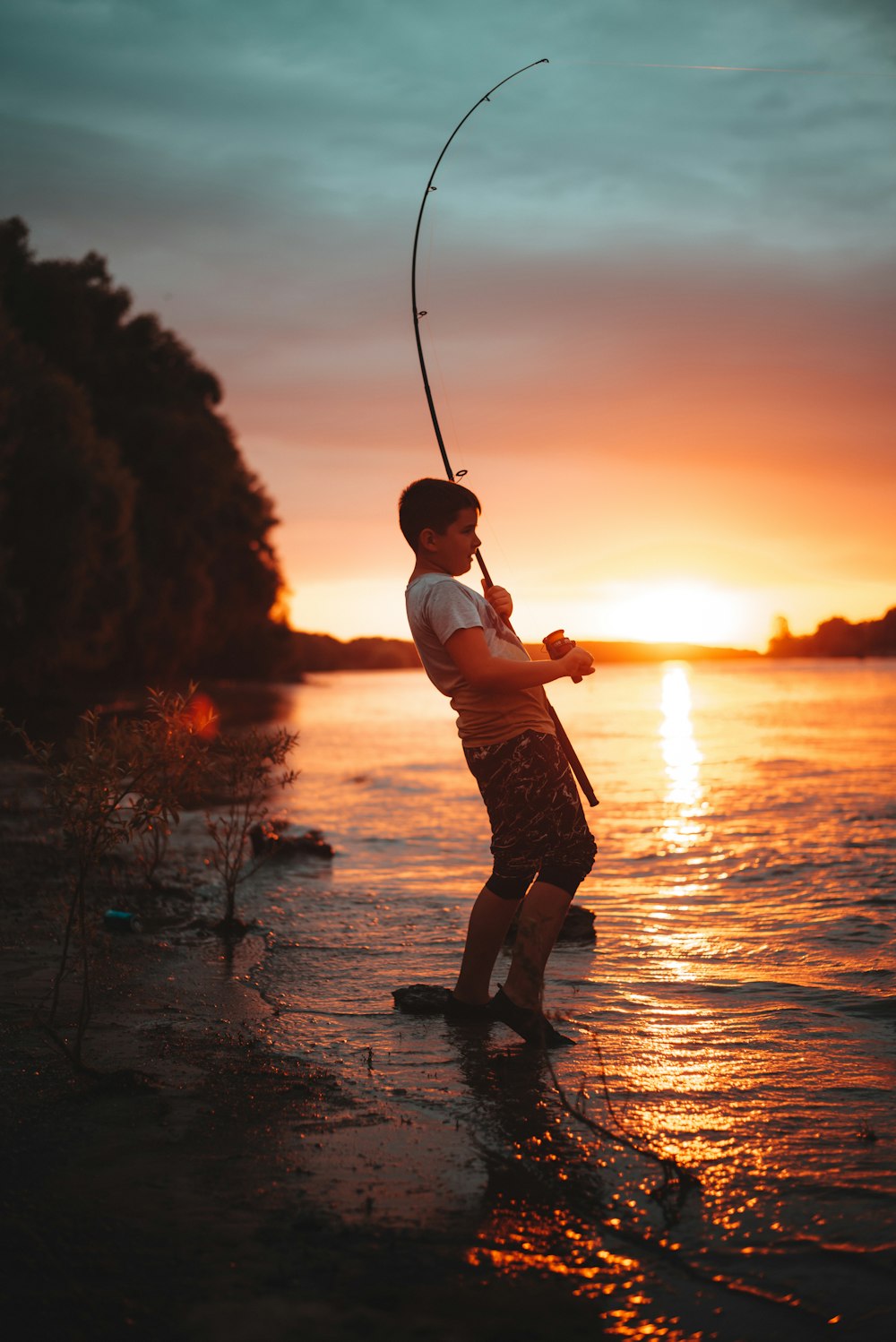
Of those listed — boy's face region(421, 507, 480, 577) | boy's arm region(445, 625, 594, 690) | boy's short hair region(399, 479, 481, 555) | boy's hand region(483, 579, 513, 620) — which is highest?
boy's short hair region(399, 479, 481, 555)

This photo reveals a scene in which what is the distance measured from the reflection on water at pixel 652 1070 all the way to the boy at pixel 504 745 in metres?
0.39

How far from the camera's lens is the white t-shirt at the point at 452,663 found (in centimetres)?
420

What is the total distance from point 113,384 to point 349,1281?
141ft

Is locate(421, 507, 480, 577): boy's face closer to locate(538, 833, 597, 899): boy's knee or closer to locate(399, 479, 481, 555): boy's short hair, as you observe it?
locate(399, 479, 481, 555): boy's short hair

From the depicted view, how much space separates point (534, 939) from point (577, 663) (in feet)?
3.37

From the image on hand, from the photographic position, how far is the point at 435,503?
4.38 meters

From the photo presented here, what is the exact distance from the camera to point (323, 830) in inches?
471

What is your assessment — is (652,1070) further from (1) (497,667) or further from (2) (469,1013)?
(1) (497,667)

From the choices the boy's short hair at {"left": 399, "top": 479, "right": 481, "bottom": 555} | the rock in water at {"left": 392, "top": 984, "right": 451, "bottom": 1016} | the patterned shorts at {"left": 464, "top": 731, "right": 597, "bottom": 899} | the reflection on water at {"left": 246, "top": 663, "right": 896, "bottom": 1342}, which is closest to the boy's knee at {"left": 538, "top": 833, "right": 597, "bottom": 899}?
the patterned shorts at {"left": 464, "top": 731, "right": 597, "bottom": 899}

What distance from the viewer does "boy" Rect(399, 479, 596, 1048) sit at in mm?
4172

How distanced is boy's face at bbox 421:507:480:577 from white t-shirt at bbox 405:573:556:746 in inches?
3.6

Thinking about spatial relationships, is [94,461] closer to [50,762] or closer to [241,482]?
[241,482]

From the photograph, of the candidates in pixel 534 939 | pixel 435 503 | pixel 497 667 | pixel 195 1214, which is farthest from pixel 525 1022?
pixel 435 503

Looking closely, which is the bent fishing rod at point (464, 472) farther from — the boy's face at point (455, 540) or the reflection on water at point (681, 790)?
the reflection on water at point (681, 790)
